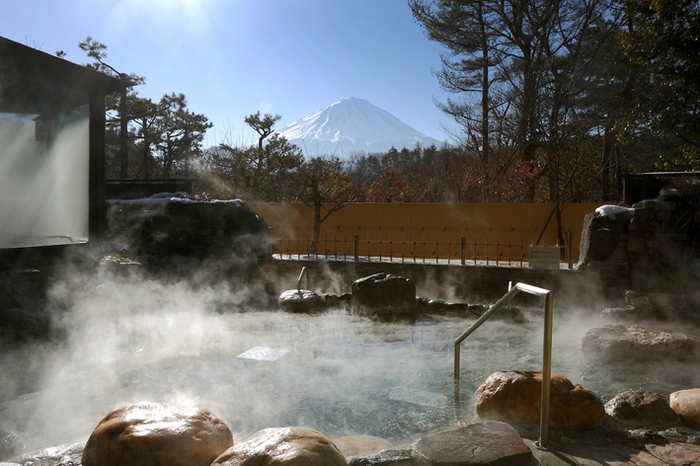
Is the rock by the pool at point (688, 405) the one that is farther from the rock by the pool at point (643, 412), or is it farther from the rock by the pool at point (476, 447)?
Result: the rock by the pool at point (476, 447)

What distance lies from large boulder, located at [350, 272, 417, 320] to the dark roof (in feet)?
17.7

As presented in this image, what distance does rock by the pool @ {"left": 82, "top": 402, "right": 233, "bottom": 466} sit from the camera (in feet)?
9.82

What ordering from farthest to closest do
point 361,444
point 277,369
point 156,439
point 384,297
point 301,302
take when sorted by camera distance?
point 301,302 → point 384,297 → point 277,369 → point 361,444 → point 156,439

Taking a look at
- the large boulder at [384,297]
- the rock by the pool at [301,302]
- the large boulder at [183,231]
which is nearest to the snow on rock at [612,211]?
the large boulder at [384,297]

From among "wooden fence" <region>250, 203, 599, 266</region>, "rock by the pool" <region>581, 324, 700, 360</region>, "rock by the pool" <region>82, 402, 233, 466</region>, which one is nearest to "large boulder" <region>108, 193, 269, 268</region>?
"wooden fence" <region>250, 203, 599, 266</region>

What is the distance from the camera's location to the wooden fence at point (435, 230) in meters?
14.6

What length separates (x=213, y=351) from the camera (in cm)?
663

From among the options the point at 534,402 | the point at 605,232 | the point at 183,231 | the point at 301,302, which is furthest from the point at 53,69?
the point at 605,232

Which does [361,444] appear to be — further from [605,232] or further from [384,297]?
[605,232]

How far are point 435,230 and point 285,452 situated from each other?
13280 mm

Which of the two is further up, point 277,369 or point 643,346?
point 643,346

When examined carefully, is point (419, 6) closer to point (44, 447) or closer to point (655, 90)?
point (655, 90)

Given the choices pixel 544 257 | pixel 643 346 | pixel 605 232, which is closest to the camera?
pixel 643 346

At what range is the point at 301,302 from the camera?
9.73 m
